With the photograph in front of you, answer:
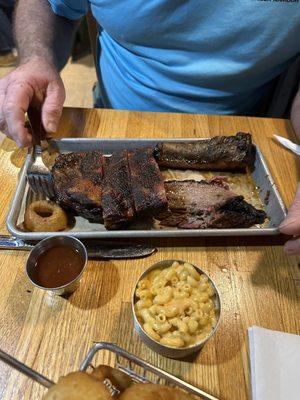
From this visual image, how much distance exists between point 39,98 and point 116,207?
2.54 ft

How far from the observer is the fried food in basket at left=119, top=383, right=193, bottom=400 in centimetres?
81

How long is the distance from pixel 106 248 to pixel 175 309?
1.31ft

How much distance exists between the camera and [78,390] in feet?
2.46

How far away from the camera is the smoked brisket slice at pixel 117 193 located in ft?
4.83

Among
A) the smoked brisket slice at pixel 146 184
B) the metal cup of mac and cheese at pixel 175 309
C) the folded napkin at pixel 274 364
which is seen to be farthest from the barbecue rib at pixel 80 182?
the folded napkin at pixel 274 364

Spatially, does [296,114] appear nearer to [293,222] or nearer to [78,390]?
[293,222]

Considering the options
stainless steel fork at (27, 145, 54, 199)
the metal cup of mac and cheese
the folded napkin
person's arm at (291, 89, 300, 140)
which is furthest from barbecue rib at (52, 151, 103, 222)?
person's arm at (291, 89, 300, 140)

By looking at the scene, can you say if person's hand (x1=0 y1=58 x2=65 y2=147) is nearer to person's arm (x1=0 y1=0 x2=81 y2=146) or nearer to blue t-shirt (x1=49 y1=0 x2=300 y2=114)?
person's arm (x1=0 y1=0 x2=81 y2=146)

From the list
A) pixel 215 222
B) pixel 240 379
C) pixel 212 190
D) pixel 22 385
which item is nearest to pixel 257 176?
pixel 212 190

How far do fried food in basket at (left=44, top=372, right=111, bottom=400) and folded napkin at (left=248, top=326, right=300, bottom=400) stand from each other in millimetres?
562

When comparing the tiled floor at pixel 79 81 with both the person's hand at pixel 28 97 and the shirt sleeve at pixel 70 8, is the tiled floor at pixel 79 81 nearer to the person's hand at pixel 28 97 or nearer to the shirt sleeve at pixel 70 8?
the shirt sleeve at pixel 70 8

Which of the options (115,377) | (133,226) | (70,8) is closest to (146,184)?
(133,226)

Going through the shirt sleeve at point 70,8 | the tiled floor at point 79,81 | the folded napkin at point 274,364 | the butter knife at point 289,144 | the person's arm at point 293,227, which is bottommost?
the tiled floor at point 79,81

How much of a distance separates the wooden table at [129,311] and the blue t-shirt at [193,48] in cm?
70
